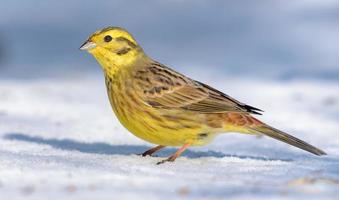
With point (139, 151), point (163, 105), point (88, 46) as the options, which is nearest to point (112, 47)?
point (88, 46)

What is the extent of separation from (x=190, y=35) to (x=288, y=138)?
7864 millimetres

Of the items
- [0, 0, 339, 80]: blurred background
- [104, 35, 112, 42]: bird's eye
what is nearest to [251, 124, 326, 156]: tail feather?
[104, 35, 112, 42]: bird's eye

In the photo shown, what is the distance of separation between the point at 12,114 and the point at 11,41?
505 centimetres

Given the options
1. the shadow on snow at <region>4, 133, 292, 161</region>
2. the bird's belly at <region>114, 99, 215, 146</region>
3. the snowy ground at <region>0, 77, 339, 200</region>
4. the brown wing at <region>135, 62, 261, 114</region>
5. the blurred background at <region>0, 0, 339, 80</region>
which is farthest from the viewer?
the blurred background at <region>0, 0, 339, 80</region>

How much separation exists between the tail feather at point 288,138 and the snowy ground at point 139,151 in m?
0.13

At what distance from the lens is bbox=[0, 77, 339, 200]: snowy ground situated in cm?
528

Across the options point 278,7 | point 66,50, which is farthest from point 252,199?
point 278,7

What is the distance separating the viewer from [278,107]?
10.1 m

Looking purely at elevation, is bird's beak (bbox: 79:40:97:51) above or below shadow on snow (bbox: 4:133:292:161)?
above

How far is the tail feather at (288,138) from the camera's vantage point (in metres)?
6.92

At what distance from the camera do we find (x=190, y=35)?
48.5ft

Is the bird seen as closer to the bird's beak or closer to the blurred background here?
the bird's beak

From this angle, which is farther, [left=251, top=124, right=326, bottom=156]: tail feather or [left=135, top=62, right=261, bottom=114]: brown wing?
[left=135, top=62, right=261, bottom=114]: brown wing

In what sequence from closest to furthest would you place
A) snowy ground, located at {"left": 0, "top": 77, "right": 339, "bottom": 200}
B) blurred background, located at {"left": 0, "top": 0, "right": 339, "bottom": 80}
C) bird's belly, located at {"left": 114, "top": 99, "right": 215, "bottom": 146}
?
snowy ground, located at {"left": 0, "top": 77, "right": 339, "bottom": 200}
bird's belly, located at {"left": 114, "top": 99, "right": 215, "bottom": 146}
blurred background, located at {"left": 0, "top": 0, "right": 339, "bottom": 80}
